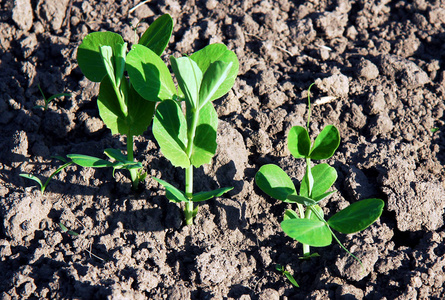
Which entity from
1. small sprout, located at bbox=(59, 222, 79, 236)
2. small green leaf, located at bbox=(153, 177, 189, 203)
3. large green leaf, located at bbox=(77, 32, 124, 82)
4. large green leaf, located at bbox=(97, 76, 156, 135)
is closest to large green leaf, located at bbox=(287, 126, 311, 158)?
small green leaf, located at bbox=(153, 177, 189, 203)

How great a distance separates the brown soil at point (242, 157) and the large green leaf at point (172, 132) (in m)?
0.34

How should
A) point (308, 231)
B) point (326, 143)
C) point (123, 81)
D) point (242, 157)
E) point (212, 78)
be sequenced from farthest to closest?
point (242, 157), point (123, 81), point (326, 143), point (308, 231), point (212, 78)

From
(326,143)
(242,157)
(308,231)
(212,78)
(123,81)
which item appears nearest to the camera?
(212,78)

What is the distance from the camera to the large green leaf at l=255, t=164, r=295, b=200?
1.85 m

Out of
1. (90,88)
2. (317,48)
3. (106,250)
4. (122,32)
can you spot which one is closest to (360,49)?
(317,48)

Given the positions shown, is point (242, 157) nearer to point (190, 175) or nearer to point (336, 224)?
point (190, 175)

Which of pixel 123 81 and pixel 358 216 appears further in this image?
pixel 123 81

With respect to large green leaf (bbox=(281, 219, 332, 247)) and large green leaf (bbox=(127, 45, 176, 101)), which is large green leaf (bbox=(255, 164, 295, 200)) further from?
large green leaf (bbox=(127, 45, 176, 101))

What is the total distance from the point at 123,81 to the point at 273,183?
806 millimetres

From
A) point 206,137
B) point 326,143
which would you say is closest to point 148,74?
point 206,137

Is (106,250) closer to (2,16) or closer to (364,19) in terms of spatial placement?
(2,16)

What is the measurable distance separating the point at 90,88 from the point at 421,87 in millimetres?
2026

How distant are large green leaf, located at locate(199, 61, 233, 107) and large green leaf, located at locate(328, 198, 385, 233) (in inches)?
28.7

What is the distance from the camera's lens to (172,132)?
182cm
